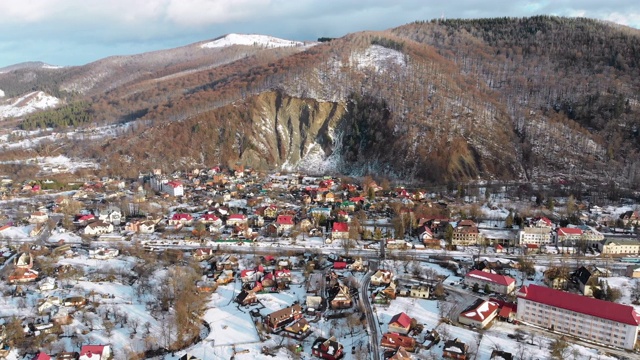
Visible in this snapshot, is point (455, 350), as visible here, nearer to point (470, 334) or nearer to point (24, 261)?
point (470, 334)

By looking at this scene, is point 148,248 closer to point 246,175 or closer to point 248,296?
point 248,296

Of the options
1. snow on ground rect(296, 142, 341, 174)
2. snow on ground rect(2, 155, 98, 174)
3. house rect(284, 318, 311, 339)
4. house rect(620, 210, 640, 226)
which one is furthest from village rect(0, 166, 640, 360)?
snow on ground rect(296, 142, 341, 174)

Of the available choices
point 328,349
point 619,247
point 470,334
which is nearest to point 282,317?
point 328,349

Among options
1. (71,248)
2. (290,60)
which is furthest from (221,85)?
(71,248)

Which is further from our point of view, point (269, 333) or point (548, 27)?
point (548, 27)

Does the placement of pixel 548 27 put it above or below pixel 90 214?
above

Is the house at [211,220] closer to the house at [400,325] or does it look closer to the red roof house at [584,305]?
the house at [400,325]
